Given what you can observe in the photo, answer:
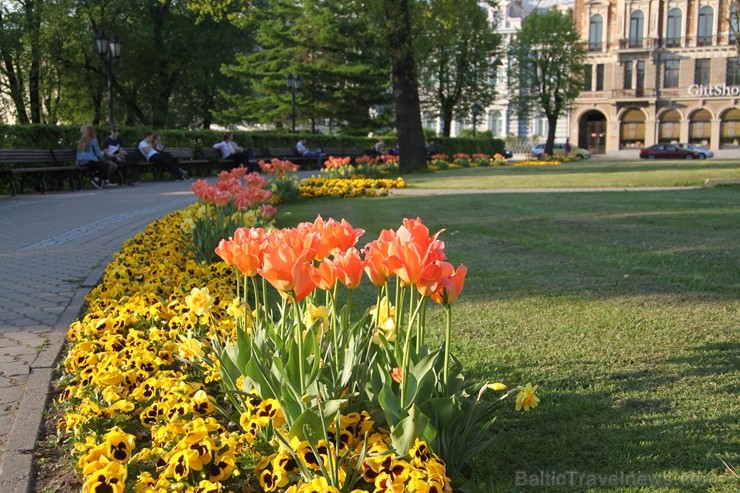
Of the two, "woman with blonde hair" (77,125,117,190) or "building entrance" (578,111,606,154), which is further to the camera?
"building entrance" (578,111,606,154)

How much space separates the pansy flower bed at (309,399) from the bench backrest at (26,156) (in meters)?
12.5

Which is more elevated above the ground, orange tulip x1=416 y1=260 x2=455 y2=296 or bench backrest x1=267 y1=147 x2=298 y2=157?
bench backrest x1=267 y1=147 x2=298 y2=157

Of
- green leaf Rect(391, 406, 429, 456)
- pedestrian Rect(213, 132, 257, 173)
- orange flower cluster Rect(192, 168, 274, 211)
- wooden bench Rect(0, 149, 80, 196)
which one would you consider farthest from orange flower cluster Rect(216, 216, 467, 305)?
pedestrian Rect(213, 132, 257, 173)

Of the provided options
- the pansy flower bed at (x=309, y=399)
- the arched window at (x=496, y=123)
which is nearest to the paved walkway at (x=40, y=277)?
the pansy flower bed at (x=309, y=399)

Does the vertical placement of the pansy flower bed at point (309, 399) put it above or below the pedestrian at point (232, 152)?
below

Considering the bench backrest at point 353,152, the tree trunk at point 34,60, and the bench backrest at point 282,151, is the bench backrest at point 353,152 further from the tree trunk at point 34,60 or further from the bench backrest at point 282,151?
the tree trunk at point 34,60

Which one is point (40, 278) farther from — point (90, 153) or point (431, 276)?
point (90, 153)

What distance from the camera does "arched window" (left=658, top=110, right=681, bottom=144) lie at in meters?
65.2

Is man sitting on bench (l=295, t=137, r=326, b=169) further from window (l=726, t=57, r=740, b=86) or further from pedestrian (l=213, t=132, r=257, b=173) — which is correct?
window (l=726, t=57, r=740, b=86)

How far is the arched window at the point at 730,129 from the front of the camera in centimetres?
6319

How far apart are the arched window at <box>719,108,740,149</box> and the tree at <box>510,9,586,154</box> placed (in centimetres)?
1684

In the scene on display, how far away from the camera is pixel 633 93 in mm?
65500

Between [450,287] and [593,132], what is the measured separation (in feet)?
232

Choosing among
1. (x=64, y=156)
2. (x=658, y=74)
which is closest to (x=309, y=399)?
(x=64, y=156)
